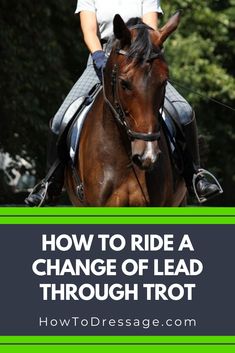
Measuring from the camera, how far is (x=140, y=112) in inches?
295

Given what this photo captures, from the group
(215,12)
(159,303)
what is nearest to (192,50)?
(215,12)

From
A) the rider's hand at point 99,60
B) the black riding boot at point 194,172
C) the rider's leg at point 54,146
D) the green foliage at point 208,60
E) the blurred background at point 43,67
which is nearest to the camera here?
the rider's hand at point 99,60

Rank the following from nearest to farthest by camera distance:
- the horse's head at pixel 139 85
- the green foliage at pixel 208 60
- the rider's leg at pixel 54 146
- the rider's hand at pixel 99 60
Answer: the horse's head at pixel 139 85 → the rider's hand at pixel 99 60 → the rider's leg at pixel 54 146 → the green foliage at pixel 208 60

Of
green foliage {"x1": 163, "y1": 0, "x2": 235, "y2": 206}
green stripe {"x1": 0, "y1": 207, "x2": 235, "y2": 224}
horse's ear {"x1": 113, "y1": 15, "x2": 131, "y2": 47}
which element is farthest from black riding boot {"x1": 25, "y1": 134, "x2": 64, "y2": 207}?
green foliage {"x1": 163, "y1": 0, "x2": 235, "y2": 206}

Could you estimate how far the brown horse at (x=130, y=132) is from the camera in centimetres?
751

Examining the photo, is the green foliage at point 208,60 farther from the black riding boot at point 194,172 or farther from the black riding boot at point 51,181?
the black riding boot at point 194,172

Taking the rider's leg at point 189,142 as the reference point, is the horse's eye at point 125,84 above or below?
above

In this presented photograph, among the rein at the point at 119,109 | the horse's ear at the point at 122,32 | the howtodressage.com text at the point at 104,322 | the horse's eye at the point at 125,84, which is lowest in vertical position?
the howtodressage.com text at the point at 104,322

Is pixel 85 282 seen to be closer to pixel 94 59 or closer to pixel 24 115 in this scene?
pixel 94 59

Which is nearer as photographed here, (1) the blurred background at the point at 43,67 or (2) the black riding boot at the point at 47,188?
(2) the black riding boot at the point at 47,188

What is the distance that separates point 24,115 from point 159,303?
15614mm

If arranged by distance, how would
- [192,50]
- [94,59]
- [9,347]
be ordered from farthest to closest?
[192,50]
[94,59]
[9,347]

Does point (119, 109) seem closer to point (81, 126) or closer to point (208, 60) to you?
point (81, 126)

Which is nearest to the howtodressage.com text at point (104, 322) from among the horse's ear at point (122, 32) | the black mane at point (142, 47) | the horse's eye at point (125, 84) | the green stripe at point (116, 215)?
the green stripe at point (116, 215)
